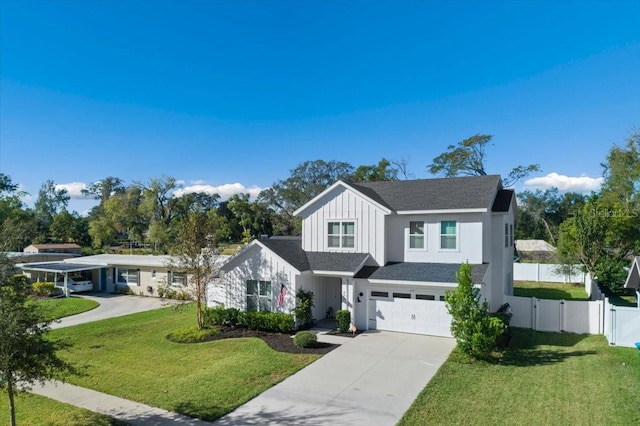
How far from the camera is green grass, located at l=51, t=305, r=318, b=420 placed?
10188 mm

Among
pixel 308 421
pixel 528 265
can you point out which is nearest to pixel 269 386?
pixel 308 421

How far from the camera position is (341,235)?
19.8 meters

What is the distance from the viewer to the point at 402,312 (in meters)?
16.9

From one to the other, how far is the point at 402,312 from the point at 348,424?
8.75 metres

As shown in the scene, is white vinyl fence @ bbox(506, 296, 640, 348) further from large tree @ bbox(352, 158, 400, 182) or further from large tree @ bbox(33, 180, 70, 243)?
large tree @ bbox(33, 180, 70, 243)

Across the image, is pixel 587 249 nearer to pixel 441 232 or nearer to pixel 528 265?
pixel 528 265

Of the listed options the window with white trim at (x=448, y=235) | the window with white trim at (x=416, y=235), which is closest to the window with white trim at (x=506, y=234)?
the window with white trim at (x=448, y=235)

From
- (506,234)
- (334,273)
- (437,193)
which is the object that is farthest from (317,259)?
Result: (506,234)

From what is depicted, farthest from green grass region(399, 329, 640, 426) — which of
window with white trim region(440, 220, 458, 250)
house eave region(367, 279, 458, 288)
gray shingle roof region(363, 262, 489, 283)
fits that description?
window with white trim region(440, 220, 458, 250)

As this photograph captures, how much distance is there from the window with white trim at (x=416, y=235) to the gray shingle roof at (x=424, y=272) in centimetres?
100

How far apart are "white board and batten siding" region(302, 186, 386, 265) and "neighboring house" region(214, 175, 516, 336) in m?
0.05

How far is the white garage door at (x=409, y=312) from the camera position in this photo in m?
16.1

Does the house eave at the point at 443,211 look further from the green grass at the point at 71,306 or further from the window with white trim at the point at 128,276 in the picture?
the window with white trim at the point at 128,276

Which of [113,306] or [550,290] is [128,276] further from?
[550,290]
